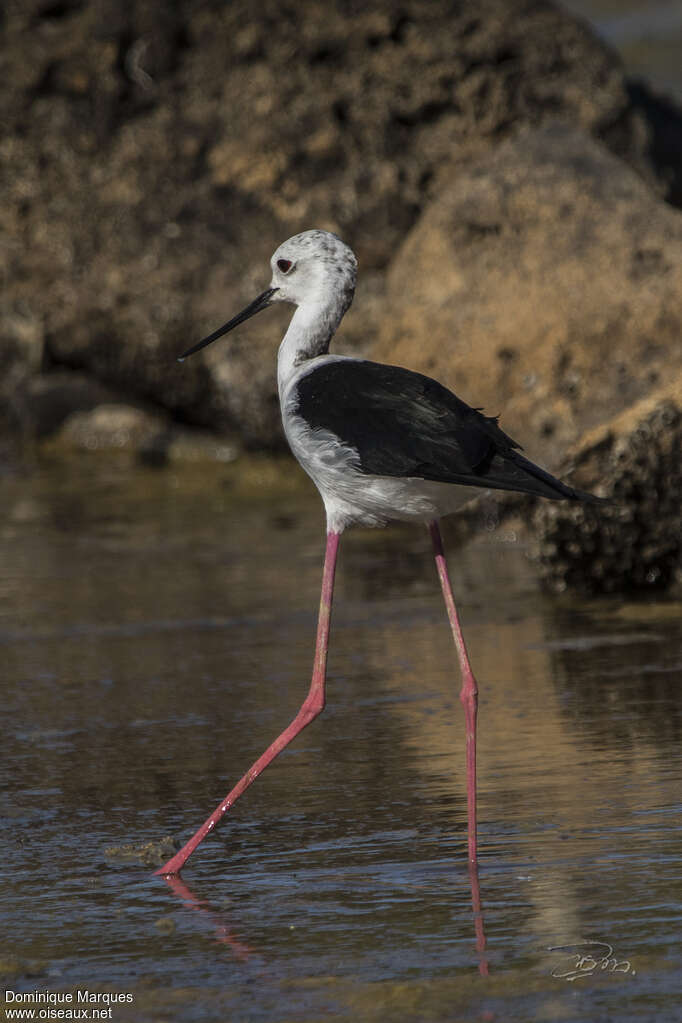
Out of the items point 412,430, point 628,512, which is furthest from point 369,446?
point 628,512

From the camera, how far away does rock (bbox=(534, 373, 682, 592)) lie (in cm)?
751

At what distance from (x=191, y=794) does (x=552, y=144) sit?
6.17m

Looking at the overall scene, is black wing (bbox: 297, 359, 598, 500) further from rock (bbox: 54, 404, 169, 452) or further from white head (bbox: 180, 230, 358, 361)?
rock (bbox: 54, 404, 169, 452)

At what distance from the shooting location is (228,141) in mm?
13156

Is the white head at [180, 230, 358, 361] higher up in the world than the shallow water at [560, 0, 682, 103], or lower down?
higher up

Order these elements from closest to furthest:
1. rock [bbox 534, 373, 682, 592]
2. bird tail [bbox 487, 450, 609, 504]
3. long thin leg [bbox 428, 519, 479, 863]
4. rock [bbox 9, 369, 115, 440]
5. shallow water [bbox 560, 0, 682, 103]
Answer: bird tail [bbox 487, 450, 609, 504]
long thin leg [bbox 428, 519, 479, 863]
rock [bbox 534, 373, 682, 592]
rock [bbox 9, 369, 115, 440]
shallow water [bbox 560, 0, 682, 103]

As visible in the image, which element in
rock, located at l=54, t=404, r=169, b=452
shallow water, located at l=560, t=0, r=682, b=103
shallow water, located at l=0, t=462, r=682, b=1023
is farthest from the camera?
shallow water, located at l=560, t=0, r=682, b=103

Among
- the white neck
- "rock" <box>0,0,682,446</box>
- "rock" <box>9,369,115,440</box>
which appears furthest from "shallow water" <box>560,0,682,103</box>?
the white neck

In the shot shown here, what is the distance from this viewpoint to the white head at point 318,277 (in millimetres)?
5363
